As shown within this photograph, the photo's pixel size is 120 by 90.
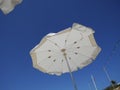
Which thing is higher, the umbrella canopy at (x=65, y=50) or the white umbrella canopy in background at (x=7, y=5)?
the umbrella canopy at (x=65, y=50)

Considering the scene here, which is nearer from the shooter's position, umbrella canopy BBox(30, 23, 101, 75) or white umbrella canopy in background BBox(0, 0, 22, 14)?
white umbrella canopy in background BBox(0, 0, 22, 14)

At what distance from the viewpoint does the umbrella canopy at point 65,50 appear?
6.17m

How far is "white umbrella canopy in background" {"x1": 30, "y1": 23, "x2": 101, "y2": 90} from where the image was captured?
20.2 feet

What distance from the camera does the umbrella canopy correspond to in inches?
243

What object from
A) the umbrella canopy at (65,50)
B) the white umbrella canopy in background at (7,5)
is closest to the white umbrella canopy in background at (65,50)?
the umbrella canopy at (65,50)

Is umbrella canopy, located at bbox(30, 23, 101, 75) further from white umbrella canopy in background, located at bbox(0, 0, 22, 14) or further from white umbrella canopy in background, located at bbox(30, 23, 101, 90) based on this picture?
white umbrella canopy in background, located at bbox(0, 0, 22, 14)

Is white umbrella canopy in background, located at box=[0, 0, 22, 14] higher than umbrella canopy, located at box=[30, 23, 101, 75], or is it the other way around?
umbrella canopy, located at box=[30, 23, 101, 75]

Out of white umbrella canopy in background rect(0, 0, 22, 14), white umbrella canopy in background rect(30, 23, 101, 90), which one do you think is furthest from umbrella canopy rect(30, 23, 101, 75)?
white umbrella canopy in background rect(0, 0, 22, 14)

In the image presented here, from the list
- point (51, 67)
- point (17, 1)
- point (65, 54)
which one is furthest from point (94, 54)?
point (17, 1)

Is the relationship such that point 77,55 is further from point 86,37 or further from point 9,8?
point 9,8

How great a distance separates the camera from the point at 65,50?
6.94 m

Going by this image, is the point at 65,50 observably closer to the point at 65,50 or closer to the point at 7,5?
the point at 65,50

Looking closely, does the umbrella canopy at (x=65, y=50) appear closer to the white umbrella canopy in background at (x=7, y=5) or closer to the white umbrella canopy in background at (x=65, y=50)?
the white umbrella canopy in background at (x=65, y=50)

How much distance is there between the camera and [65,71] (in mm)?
7801
